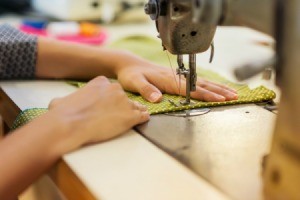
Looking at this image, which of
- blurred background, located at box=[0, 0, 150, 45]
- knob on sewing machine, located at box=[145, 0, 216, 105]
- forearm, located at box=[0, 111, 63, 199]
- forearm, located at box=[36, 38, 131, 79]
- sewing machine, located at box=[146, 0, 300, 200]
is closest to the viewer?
sewing machine, located at box=[146, 0, 300, 200]

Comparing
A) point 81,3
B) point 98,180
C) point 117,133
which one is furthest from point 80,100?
point 81,3

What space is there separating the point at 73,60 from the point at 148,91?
271 millimetres

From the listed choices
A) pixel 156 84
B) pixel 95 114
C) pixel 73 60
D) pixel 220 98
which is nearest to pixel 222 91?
pixel 220 98

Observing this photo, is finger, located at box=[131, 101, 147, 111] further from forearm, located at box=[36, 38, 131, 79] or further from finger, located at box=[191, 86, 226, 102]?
forearm, located at box=[36, 38, 131, 79]

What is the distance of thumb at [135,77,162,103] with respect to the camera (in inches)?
39.9

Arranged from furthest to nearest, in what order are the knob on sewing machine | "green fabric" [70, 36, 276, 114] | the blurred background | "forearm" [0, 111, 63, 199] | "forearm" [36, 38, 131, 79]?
1. the blurred background
2. "forearm" [36, 38, 131, 79]
3. "green fabric" [70, 36, 276, 114]
4. the knob on sewing machine
5. "forearm" [0, 111, 63, 199]

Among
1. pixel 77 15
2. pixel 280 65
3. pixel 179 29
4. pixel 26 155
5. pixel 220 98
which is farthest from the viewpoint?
pixel 77 15

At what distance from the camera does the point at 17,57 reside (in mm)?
1224

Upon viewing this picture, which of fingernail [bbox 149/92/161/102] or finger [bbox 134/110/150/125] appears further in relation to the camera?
fingernail [bbox 149/92/161/102]

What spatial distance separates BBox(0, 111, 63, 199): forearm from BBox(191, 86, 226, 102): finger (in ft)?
0.99

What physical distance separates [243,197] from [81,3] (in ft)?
4.77

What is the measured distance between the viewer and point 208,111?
0.96 metres

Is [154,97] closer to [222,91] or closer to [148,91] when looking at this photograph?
[148,91]

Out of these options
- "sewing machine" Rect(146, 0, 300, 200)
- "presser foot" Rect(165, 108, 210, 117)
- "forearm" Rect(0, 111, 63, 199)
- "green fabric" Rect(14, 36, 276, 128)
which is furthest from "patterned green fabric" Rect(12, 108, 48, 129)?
"sewing machine" Rect(146, 0, 300, 200)
